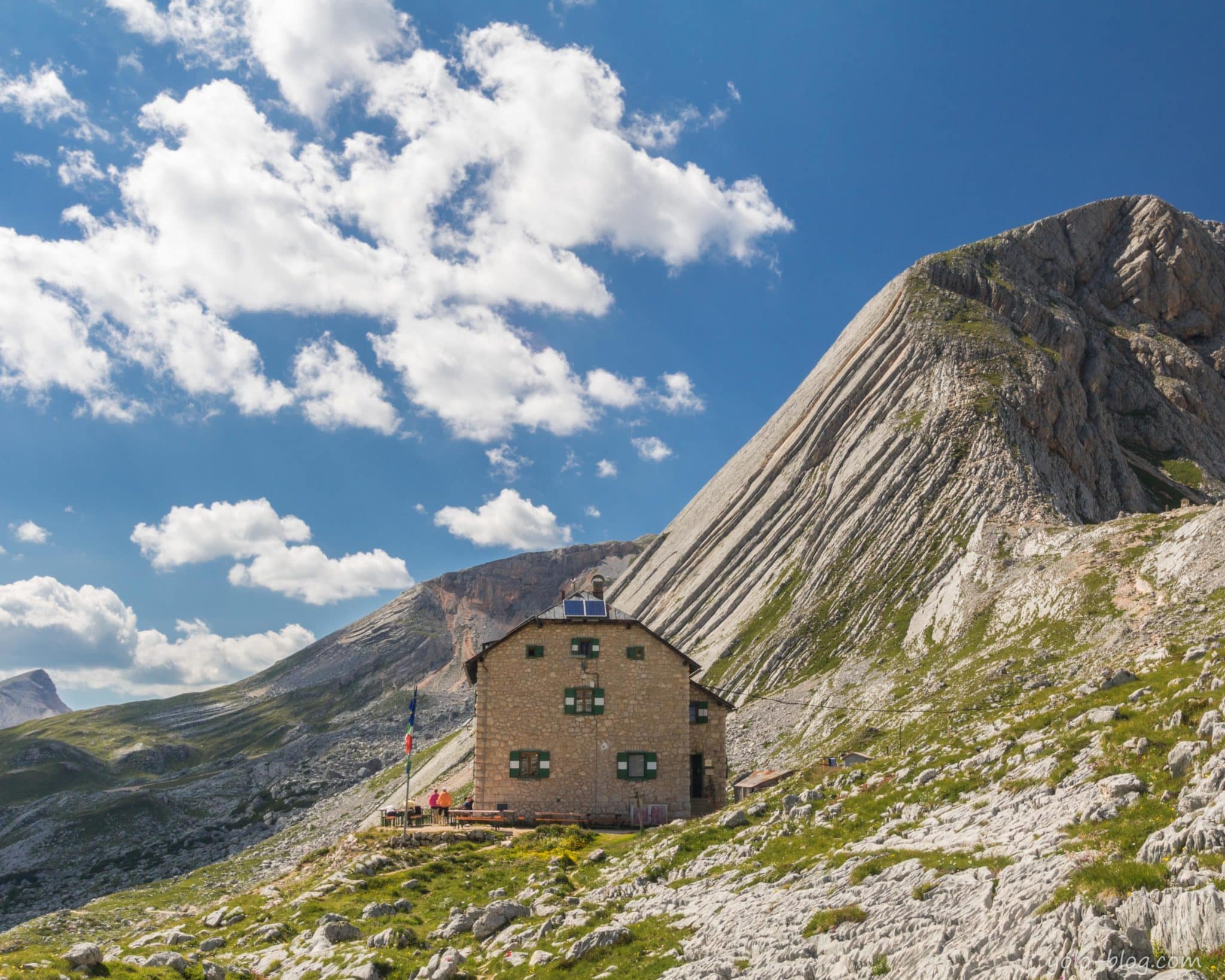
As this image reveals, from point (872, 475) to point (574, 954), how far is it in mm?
81411

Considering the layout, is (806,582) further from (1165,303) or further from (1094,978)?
(1165,303)

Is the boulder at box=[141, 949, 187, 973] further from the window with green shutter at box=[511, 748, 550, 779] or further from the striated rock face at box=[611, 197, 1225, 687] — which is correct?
the striated rock face at box=[611, 197, 1225, 687]

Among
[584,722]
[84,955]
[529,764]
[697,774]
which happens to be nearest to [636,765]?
[584,722]

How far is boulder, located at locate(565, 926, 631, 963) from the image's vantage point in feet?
58.5

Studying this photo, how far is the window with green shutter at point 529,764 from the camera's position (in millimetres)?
40750

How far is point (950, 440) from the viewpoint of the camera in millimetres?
89875

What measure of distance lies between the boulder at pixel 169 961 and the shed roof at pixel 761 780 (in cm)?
2575

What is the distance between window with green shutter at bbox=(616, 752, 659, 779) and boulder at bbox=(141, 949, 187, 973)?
905 inches

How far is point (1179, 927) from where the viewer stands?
10305mm

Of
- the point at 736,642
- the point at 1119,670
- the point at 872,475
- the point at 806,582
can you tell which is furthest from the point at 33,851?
the point at 1119,670

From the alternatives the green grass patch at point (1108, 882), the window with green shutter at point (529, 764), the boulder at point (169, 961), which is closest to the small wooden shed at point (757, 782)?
the window with green shutter at point (529, 764)

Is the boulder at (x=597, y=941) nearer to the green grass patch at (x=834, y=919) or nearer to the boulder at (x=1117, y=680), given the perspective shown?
the green grass patch at (x=834, y=919)

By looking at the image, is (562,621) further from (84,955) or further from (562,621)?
(84,955)

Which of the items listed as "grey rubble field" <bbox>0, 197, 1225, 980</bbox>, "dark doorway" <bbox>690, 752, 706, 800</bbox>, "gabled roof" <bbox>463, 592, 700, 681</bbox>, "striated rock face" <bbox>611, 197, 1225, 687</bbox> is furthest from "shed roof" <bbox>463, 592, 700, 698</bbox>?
"striated rock face" <bbox>611, 197, 1225, 687</bbox>
